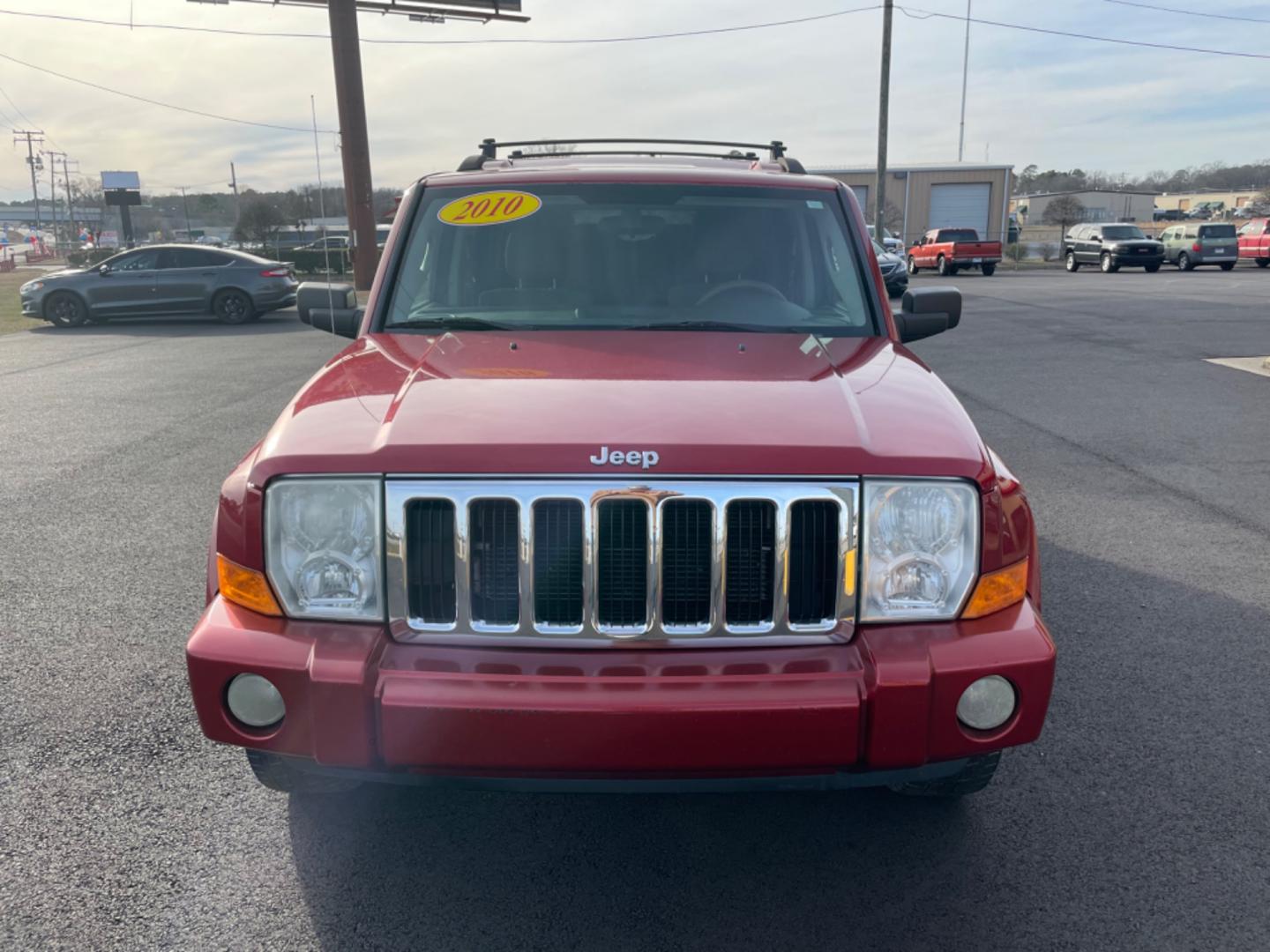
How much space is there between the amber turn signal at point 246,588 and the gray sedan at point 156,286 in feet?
60.1

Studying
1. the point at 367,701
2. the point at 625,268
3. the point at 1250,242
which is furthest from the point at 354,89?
the point at 1250,242

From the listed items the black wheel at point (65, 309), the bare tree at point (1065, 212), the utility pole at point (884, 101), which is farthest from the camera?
the bare tree at point (1065, 212)

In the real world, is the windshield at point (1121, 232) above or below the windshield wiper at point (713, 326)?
below

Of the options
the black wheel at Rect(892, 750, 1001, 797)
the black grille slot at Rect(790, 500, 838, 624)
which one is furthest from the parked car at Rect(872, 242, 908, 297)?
the black grille slot at Rect(790, 500, 838, 624)

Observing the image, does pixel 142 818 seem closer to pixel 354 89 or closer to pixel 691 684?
pixel 691 684

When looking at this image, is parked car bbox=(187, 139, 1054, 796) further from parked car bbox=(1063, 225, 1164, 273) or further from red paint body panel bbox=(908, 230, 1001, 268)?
parked car bbox=(1063, 225, 1164, 273)

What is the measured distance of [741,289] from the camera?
12.2 feet

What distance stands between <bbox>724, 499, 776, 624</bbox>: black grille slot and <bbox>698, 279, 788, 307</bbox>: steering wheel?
1447 millimetres

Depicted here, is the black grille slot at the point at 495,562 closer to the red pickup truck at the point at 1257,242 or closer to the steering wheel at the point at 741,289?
the steering wheel at the point at 741,289

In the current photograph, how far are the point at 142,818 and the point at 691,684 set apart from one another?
1.74 metres

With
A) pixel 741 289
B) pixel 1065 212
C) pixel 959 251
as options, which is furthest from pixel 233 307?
pixel 1065 212

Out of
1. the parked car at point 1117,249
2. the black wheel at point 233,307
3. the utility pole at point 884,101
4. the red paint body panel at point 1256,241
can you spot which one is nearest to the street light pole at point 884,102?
the utility pole at point 884,101

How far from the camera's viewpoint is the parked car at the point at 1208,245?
117 feet

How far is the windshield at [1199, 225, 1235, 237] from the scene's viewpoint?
3569cm
